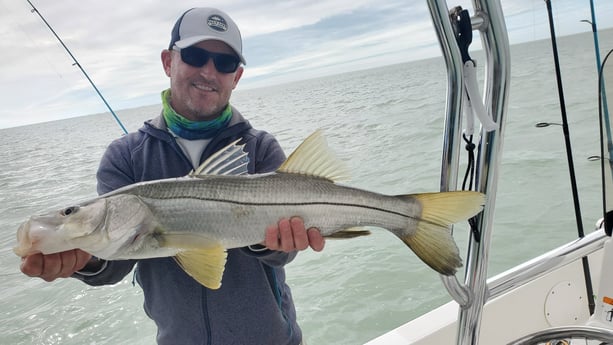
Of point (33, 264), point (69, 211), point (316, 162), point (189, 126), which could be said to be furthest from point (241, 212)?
point (189, 126)

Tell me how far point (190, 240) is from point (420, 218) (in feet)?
2.38

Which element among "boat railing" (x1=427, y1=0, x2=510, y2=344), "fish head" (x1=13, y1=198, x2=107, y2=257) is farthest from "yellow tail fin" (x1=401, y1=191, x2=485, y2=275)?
"fish head" (x1=13, y1=198, x2=107, y2=257)

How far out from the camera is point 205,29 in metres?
1.80

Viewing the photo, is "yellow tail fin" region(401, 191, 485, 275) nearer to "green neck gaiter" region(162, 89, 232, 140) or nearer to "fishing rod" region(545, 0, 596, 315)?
"green neck gaiter" region(162, 89, 232, 140)

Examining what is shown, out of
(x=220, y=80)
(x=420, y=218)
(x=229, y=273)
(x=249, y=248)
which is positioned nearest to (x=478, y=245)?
(x=420, y=218)

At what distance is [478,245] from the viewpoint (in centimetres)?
159

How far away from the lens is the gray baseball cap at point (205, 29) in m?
1.79

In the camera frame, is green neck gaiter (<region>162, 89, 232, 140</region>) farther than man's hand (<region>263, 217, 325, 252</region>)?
Yes

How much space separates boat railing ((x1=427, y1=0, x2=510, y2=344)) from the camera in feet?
4.42

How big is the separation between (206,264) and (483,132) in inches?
42.7

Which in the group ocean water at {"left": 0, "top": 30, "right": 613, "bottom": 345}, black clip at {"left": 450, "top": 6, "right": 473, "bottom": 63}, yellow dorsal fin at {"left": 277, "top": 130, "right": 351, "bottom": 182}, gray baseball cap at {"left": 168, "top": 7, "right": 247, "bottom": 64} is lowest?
ocean water at {"left": 0, "top": 30, "right": 613, "bottom": 345}

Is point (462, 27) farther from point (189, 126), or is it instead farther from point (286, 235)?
point (189, 126)

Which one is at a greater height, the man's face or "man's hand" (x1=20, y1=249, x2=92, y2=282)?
the man's face

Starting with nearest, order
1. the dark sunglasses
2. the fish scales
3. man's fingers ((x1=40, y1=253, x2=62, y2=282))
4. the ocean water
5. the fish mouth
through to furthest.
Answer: the fish mouth < man's fingers ((x1=40, y1=253, x2=62, y2=282)) < the fish scales < the dark sunglasses < the ocean water
